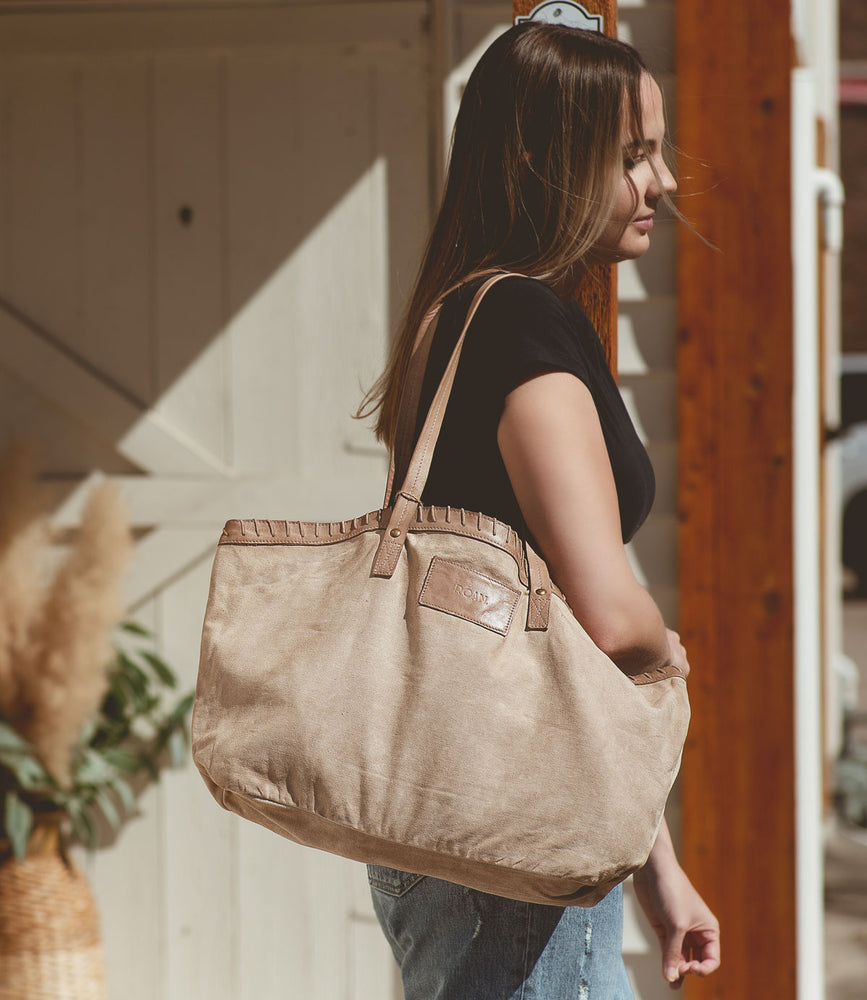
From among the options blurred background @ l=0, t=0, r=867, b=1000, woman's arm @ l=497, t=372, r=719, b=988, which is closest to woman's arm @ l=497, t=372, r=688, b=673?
woman's arm @ l=497, t=372, r=719, b=988

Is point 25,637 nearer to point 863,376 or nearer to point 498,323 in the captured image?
point 498,323

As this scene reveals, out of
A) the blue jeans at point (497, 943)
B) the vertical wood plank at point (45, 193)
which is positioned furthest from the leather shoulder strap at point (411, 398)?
the vertical wood plank at point (45, 193)

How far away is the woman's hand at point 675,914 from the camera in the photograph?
1.22 meters

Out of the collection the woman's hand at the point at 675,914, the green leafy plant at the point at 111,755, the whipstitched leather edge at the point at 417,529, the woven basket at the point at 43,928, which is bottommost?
the woven basket at the point at 43,928

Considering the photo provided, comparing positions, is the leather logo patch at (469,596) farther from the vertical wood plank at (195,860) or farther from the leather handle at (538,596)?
the vertical wood plank at (195,860)

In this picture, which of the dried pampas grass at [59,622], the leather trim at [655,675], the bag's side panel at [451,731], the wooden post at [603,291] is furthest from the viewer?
the dried pampas grass at [59,622]

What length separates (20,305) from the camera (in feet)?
9.01

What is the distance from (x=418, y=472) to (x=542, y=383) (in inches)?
5.4

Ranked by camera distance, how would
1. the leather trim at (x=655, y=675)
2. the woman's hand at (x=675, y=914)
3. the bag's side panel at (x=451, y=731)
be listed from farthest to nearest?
the woman's hand at (x=675, y=914), the leather trim at (x=655, y=675), the bag's side panel at (x=451, y=731)

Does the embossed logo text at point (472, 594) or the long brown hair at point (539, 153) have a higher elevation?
the long brown hair at point (539, 153)

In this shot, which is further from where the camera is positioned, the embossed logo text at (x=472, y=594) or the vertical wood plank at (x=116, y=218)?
the vertical wood plank at (x=116, y=218)

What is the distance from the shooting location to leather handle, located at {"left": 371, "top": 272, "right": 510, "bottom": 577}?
1.01 m

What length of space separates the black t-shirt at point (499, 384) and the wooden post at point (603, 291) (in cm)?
23

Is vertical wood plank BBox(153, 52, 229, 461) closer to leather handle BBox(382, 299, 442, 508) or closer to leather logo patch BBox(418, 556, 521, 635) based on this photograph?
leather handle BBox(382, 299, 442, 508)
